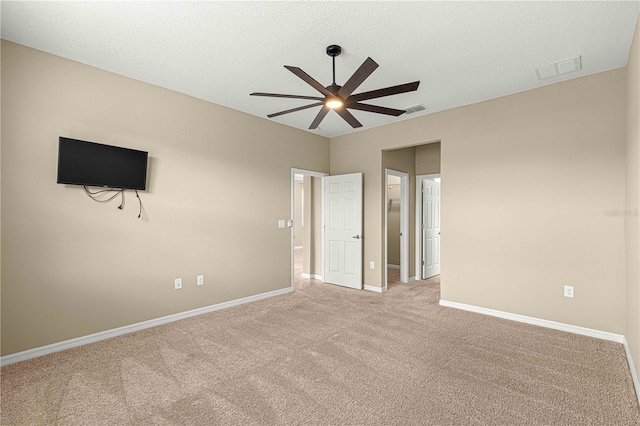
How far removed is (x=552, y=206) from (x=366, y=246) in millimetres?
2691

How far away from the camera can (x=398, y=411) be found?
2.01m

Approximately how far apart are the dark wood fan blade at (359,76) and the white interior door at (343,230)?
110 inches

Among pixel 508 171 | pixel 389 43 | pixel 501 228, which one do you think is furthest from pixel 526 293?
pixel 389 43

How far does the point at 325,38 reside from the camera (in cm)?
257

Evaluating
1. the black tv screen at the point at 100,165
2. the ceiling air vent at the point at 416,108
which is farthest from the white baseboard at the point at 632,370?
the black tv screen at the point at 100,165

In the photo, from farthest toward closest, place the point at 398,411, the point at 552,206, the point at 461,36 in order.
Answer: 1. the point at 552,206
2. the point at 461,36
3. the point at 398,411

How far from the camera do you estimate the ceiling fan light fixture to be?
2.60 m

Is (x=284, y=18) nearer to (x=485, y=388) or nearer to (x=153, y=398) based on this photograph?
(x=153, y=398)

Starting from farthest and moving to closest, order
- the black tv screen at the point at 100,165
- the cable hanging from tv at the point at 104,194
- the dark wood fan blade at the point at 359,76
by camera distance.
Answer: the cable hanging from tv at the point at 104,194 < the black tv screen at the point at 100,165 < the dark wood fan blade at the point at 359,76

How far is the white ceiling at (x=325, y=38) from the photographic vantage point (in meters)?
2.24

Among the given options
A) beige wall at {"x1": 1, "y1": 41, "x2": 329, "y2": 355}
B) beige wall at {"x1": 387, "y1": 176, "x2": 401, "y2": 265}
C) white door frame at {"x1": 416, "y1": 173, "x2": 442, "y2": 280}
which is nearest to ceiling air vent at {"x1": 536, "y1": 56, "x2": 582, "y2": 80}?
white door frame at {"x1": 416, "y1": 173, "x2": 442, "y2": 280}

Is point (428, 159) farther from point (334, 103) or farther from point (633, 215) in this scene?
point (334, 103)

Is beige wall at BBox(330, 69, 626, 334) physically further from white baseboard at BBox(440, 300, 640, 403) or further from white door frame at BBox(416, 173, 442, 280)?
white door frame at BBox(416, 173, 442, 280)

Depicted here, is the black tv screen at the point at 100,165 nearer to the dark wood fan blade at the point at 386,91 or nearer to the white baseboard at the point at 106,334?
the white baseboard at the point at 106,334
